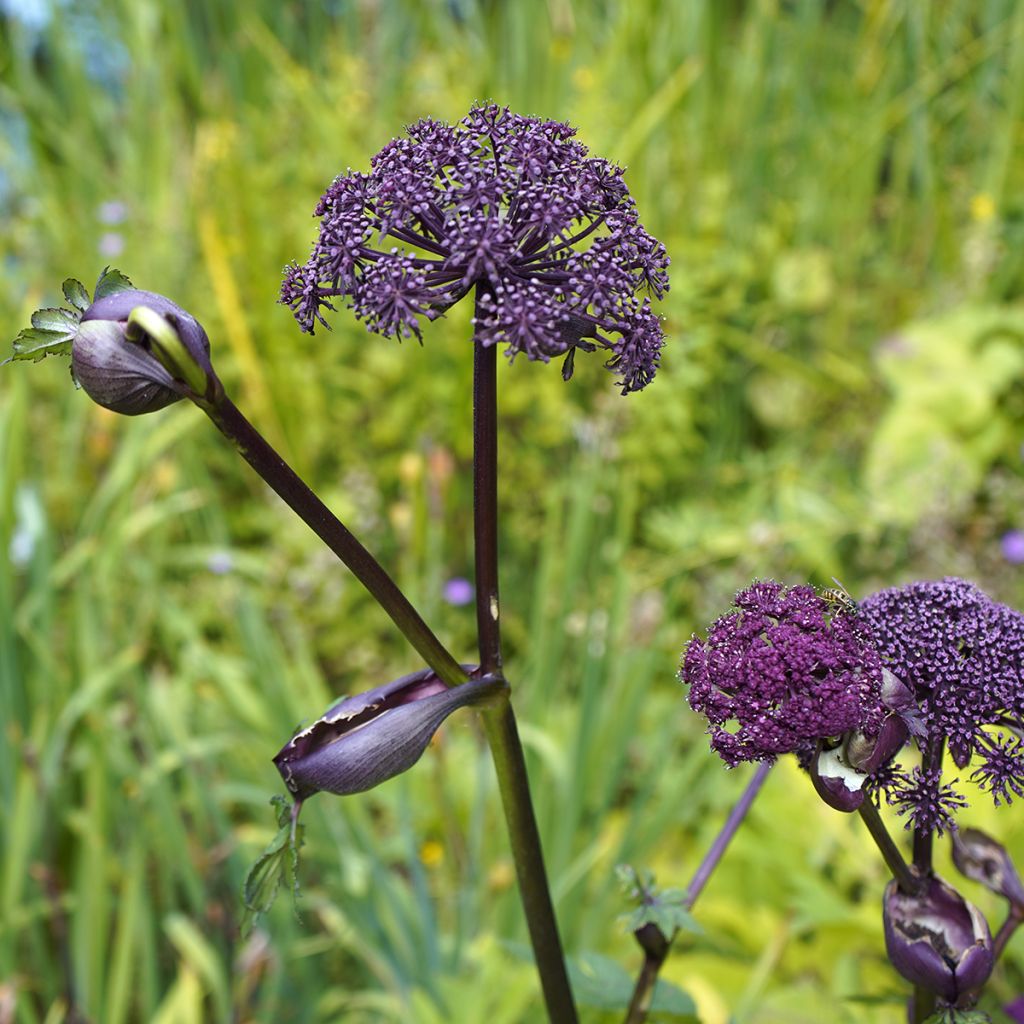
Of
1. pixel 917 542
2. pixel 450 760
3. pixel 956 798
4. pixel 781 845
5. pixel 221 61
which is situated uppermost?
pixel 221 61

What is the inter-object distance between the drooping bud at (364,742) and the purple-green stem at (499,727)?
0.11 feet

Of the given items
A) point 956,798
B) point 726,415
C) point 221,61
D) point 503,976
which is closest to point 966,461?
point 726,415

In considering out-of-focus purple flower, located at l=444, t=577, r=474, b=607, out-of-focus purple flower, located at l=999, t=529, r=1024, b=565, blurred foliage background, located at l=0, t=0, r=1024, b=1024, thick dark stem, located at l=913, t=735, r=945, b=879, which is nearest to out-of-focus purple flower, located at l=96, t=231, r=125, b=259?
blurred foliage background, located at l=0, t=0, r=1024, b=1024

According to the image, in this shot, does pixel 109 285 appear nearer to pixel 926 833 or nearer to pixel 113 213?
pixel 926 833

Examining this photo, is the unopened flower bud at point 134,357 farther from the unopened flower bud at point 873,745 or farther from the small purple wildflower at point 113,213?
the small purple wildflower at point 113,213

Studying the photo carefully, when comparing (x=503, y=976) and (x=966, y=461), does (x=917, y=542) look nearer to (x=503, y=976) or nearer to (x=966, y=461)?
(x=966, y=461)

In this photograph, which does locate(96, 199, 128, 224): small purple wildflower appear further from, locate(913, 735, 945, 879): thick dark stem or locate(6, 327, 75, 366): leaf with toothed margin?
locate(913, 735, 945, 879): thick dark stem

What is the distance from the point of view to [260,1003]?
1720mm

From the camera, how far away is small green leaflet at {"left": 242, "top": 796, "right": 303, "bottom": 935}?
2.04 feet

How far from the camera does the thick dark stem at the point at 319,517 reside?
58 centimetres

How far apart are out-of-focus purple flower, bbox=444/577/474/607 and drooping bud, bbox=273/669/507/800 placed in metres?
1.77

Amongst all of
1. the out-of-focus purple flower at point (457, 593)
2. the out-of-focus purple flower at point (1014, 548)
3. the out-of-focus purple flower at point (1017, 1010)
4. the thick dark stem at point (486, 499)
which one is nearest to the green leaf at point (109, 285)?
the thick dark stem at point (486, 499)

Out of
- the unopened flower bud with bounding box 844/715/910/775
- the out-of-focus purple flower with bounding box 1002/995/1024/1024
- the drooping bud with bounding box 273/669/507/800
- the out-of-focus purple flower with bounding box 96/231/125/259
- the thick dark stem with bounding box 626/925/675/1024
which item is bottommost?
the out-of-focus purple flower with bounding box 1002/995/1024/1024

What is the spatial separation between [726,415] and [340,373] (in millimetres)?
1052
